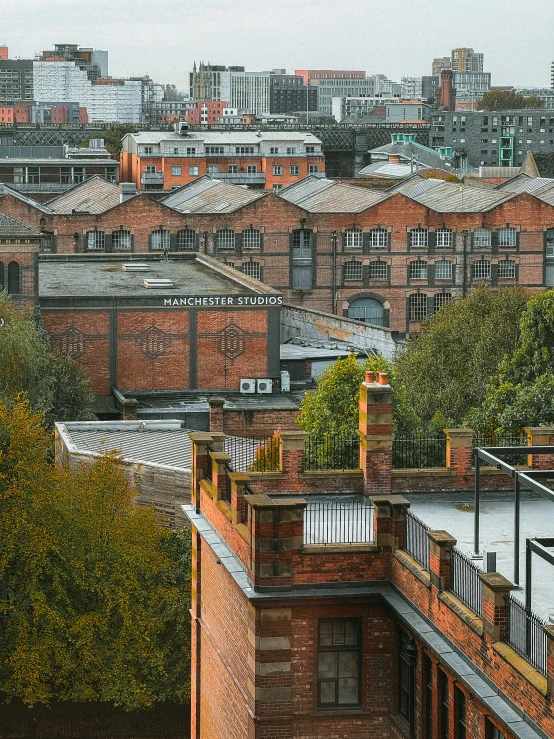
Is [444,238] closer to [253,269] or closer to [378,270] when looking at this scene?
[378,270]

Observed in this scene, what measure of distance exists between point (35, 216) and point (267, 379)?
35568 mm

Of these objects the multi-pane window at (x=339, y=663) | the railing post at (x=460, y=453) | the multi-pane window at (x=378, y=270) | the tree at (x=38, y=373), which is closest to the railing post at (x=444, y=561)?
the multi-pane window at (x=339, y=663)

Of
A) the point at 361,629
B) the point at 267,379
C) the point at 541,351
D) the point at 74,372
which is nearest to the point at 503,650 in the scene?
the point at 361,629

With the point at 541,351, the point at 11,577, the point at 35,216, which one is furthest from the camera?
the point at 35,216

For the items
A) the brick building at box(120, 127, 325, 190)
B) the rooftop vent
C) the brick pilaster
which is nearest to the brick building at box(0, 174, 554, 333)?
the rooftop vent

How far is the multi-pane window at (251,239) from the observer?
4013 inches

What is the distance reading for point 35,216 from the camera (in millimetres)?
101062

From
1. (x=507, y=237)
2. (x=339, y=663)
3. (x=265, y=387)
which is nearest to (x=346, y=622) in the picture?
(x=339, y=663)

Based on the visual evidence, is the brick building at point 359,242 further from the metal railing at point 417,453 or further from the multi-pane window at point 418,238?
the metal railing at point 417,453

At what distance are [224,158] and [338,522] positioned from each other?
131195mm

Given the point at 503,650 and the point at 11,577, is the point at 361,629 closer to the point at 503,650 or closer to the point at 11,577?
the point at 503,650

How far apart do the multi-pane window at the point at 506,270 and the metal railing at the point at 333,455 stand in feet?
228

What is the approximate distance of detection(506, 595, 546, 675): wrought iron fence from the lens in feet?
66.5

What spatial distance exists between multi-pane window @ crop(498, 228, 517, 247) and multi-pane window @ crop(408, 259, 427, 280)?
4.88 m
